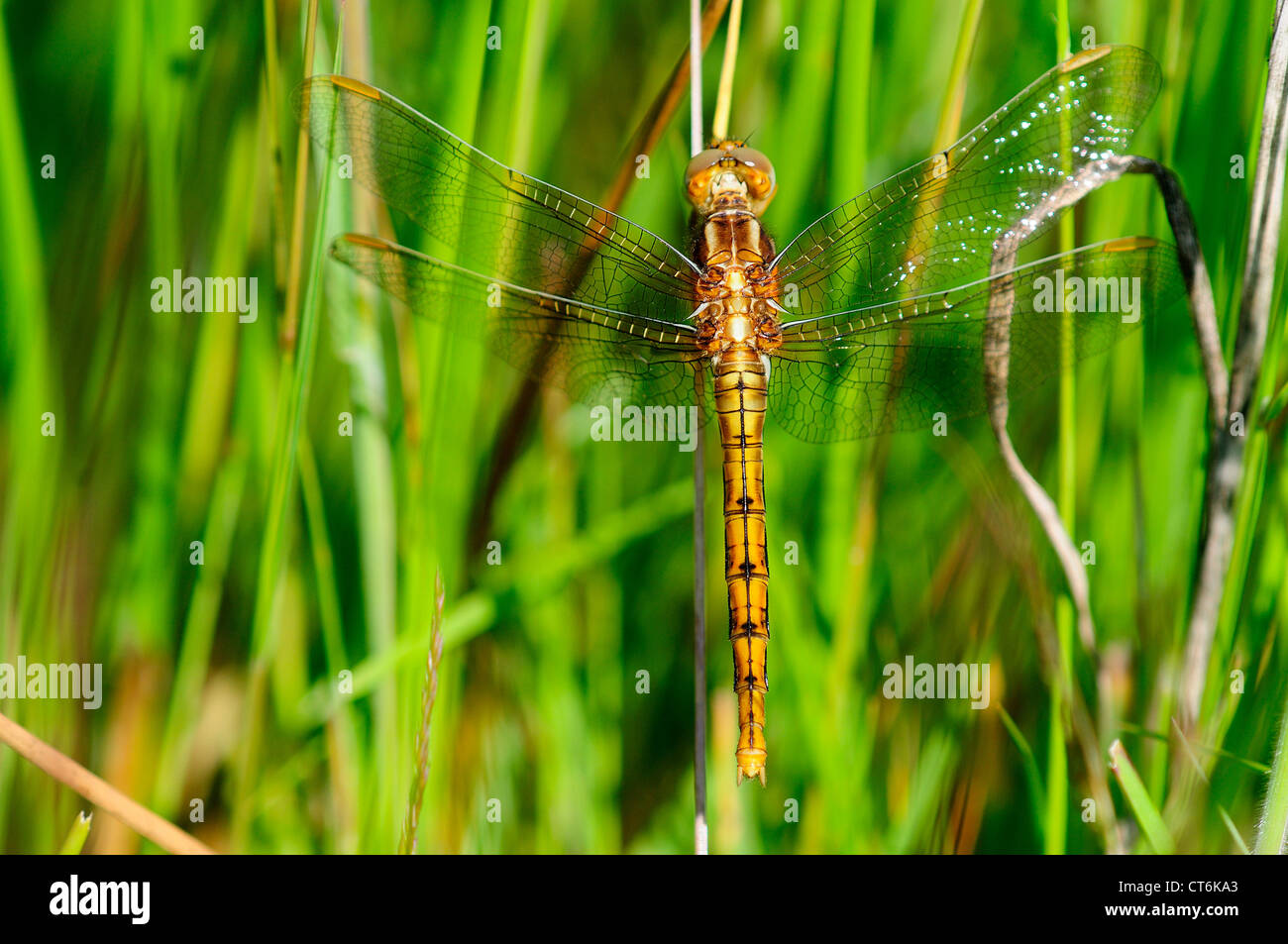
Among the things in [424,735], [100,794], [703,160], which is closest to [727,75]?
[703,160]

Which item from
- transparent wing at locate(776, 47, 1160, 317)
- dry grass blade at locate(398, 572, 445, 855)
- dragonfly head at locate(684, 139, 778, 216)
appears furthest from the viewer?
dragonfly head at locate(684, 139, 778, 216)

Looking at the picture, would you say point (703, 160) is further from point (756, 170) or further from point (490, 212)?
point (490, 212)

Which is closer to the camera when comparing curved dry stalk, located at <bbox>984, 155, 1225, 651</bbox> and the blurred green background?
curved dry stalk, located at <bbox>984, 155, 1225, 651</bbox>

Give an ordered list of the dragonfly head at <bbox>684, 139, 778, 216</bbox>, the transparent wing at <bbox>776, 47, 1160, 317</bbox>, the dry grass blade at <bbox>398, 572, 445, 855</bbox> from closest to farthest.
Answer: the dry grass blade at <bbox>398, 572, 445, 855</bbox>
the transparent wing at <bbox>776, 47, 1160, 317</bbox>
the dragonfly head at <bbox>684, 139, 778, 216</bbox>

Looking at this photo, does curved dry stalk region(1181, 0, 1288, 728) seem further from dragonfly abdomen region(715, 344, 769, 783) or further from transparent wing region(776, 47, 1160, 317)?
dragonfly abdomen region(715, 344, 769, 783)

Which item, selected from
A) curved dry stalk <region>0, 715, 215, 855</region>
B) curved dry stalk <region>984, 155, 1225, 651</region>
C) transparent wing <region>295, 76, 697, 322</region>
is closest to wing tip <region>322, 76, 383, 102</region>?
transparent wing <region>295, 76, 697, 322</region>
